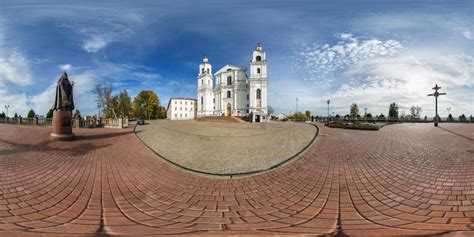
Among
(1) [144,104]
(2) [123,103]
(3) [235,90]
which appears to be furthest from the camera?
(1) [144,104]

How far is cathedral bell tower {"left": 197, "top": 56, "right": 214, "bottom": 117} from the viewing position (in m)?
54.6

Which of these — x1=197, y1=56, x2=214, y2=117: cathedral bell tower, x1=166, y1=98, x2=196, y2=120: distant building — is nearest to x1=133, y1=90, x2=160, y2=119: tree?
x1=197, y1=56, x2=214, y2=117: cathedral bell tower

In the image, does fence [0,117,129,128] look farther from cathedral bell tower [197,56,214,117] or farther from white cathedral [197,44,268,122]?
cathedral bell tower [197,56,214,117]

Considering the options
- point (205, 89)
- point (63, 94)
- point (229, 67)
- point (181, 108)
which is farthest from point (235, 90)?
point (63, 94)

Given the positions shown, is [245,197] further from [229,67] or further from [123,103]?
[229,67]

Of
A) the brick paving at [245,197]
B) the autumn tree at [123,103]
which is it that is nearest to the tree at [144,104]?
the autumn tree at [123,103]

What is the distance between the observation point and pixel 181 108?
7494 centimetres

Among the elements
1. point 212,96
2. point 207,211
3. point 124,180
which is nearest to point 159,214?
point 207,211

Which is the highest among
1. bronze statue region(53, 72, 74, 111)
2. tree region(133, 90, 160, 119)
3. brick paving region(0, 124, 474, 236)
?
tree region(133, 90, 160, 119)

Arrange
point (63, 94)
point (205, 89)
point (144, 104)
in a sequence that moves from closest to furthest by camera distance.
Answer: point (63, 94), point (144, 104), point (205, 89)

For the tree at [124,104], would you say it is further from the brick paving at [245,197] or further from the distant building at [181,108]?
the brick paving at [245,197]

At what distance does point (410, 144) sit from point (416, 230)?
5803mm

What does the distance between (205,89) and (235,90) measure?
356 inches

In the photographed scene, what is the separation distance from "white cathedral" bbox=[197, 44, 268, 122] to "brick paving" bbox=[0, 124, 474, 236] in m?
34.6
